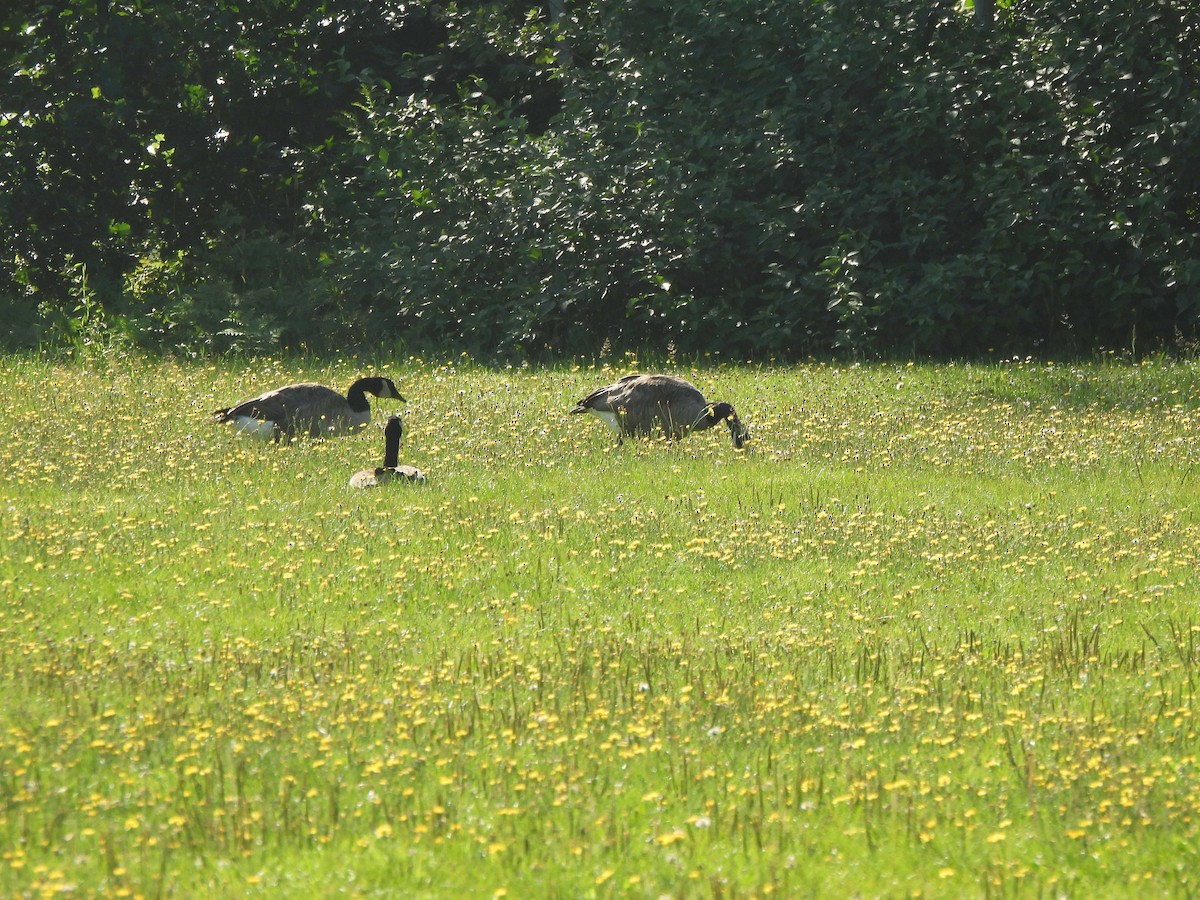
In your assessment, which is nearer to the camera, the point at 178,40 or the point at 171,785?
the point at 171,785

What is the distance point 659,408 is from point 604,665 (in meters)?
6.10

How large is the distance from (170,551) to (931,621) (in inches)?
182

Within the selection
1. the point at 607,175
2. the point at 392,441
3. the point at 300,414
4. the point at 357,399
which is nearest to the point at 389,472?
the point at 392,441

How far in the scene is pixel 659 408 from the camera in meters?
13.1

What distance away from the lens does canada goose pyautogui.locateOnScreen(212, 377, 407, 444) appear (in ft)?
43.0

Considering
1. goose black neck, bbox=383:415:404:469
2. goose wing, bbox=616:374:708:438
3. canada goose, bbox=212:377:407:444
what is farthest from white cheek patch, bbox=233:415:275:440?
goose wing, bbox=616:374:708:438

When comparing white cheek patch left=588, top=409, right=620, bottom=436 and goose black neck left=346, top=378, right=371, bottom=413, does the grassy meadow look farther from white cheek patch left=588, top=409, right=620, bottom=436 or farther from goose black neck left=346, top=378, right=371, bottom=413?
white cheek patch left=588, top=409, right=620, bottom=436

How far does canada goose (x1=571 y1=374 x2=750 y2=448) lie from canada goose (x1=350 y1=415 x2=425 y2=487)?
229cm

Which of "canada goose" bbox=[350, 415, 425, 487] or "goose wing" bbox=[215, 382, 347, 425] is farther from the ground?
"goose wing" bbox=[215, 382, 347, 425]

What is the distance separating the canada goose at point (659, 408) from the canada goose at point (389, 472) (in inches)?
90.0

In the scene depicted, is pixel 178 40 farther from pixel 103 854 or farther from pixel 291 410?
pixel 103 854

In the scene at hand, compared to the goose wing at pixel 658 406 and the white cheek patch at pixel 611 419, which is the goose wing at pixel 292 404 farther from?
the goose wing at pixel 658 406

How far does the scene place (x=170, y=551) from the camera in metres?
9.45

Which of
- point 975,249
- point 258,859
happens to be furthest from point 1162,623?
point 975,249
